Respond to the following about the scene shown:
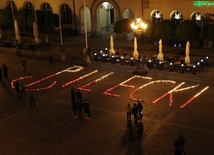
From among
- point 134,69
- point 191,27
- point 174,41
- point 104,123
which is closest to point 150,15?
point 174,41

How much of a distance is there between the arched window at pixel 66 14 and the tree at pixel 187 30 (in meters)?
17.6

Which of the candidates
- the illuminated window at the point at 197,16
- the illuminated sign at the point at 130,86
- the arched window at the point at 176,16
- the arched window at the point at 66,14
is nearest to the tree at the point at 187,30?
the illuminated window at the point at 197,16

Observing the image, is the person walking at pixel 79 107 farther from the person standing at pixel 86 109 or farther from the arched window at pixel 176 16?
the arched window at pixel 176 16

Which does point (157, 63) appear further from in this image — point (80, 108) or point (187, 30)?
point (80, 108)

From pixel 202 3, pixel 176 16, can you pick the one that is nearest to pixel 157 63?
pixel 176 16

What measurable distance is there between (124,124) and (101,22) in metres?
29.3

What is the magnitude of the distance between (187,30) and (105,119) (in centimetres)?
1729

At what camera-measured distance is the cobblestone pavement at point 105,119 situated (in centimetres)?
2081

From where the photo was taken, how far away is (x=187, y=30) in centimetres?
3769

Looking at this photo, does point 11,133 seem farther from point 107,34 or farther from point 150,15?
point 107,34

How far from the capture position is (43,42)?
44.7 meters

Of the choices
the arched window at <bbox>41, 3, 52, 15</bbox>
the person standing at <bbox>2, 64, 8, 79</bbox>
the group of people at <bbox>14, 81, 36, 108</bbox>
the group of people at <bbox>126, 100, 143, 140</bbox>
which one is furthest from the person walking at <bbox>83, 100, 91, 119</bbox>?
the arched window at <bbox>41, 3, 52, 15</bbox>

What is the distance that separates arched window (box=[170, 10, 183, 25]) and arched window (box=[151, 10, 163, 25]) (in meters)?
1.43

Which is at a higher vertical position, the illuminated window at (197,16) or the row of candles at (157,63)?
the illuminated window at (197,16)
